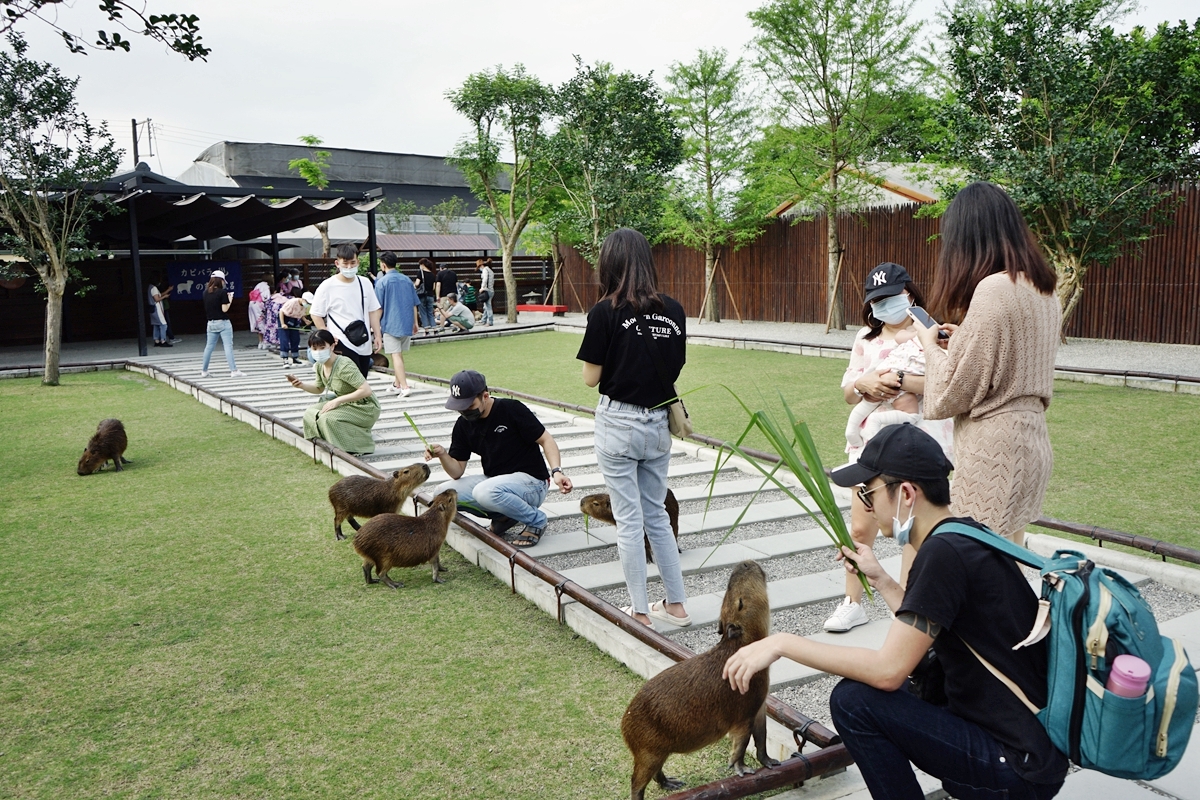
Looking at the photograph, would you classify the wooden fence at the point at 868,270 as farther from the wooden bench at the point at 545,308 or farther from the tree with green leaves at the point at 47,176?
the tree with green leaves at the point at 47,176

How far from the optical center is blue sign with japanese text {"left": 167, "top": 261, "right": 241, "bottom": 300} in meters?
21.8

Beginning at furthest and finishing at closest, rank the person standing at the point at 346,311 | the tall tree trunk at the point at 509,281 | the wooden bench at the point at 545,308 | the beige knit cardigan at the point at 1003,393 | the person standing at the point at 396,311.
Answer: the wooden bench at the point at 545,308
the tall tree trunk at the point at 509,281
the person standing at the point at 396,311
the person standing at the point at 346,311
the beige knit cardigan at the point at 1003,393

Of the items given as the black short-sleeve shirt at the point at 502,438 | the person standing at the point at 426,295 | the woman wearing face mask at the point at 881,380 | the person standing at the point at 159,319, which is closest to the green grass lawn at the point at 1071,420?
the woman wearing face mask at the point at 881,380

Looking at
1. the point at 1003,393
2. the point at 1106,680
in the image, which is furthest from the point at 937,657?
the point at 1003,393

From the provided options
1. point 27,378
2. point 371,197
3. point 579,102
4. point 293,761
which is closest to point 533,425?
point 293,761

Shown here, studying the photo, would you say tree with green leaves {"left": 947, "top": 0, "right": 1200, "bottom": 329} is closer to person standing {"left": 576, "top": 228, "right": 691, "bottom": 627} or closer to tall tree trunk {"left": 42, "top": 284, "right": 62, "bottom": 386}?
person standing {"left": 576, "top": 228, "right": 691, "bottom": 627}

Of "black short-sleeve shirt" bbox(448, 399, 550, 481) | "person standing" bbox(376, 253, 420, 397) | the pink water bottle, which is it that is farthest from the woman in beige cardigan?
"person standing" bbox(376, 253, 420, 397)

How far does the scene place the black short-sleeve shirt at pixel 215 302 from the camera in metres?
13.6

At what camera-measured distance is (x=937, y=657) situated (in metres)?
2.27

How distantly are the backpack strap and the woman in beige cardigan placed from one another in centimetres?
92

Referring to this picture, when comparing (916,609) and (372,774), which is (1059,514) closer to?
(916,609)

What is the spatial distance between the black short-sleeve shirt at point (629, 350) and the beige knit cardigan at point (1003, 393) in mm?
1235

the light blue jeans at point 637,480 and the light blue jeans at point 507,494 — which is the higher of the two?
the light blue jeans at point 637,480

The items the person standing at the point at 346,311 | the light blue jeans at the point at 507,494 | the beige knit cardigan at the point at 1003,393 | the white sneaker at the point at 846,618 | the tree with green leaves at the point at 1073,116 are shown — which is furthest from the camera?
the tree with green leaves at the point at 1073,116
